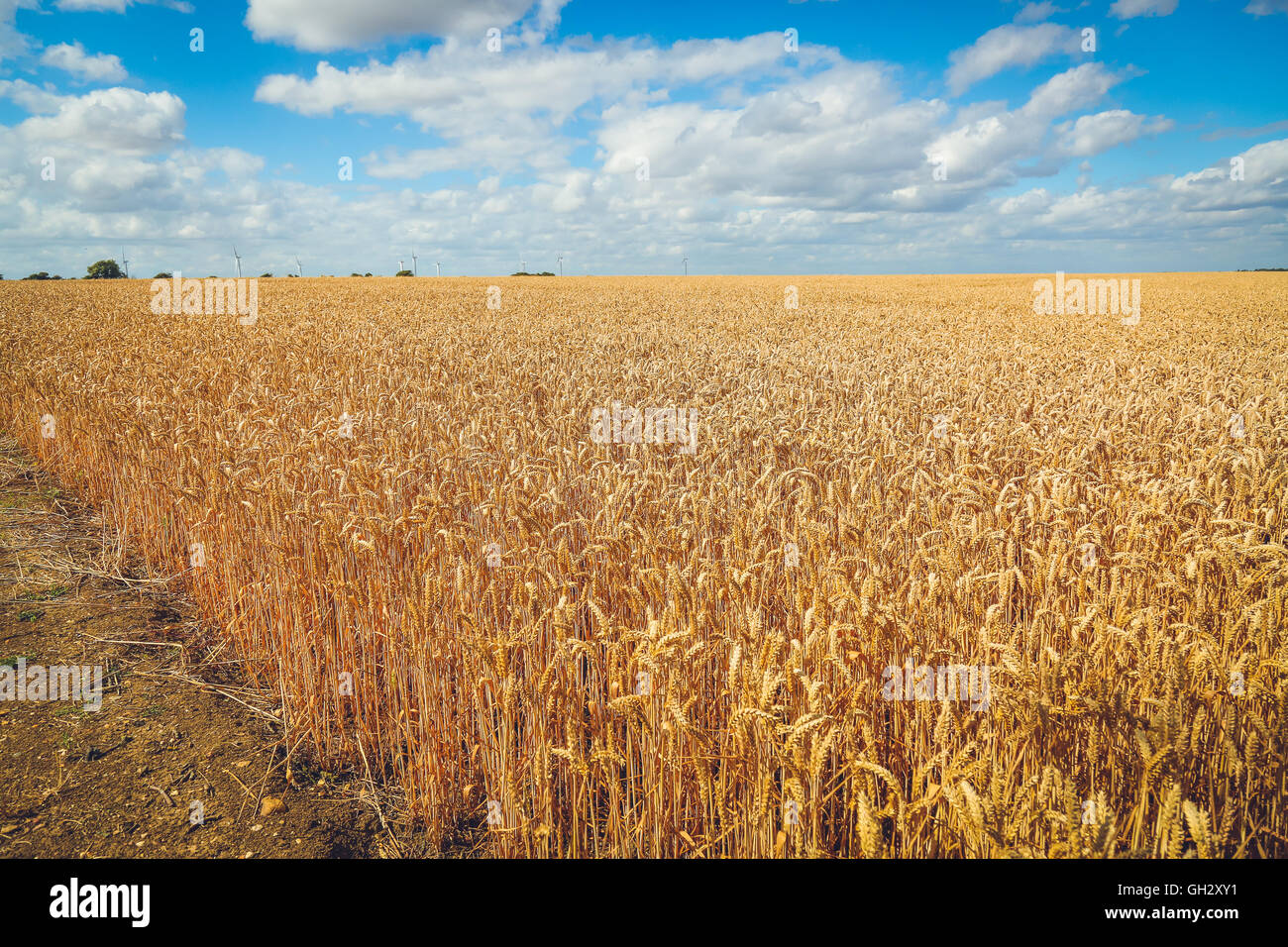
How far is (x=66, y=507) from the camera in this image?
6715mm

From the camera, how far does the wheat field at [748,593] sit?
2.21 meters

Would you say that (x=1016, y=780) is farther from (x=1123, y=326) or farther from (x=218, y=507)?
(x=1123, y=326)

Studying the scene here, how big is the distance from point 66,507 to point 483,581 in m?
5.60

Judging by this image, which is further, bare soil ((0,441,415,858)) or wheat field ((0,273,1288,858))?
bare soil ((0,441,415,858))

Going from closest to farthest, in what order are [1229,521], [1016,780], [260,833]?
[1016,780]
[260,833]
[1229,521]

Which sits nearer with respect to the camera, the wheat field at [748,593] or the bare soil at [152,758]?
the wheat field at [748,593]

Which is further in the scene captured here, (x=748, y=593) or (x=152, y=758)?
(x=152, y=758)

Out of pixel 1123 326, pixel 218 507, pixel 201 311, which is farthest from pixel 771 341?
pixel 201 311

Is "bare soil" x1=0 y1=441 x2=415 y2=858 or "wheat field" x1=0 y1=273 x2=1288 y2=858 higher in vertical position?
"wheat field" x1=0 y1=273 x2=1288 y2=858

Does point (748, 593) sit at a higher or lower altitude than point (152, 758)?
higher

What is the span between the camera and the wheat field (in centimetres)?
221

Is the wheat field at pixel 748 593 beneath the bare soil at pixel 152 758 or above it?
above

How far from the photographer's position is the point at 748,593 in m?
3.09
